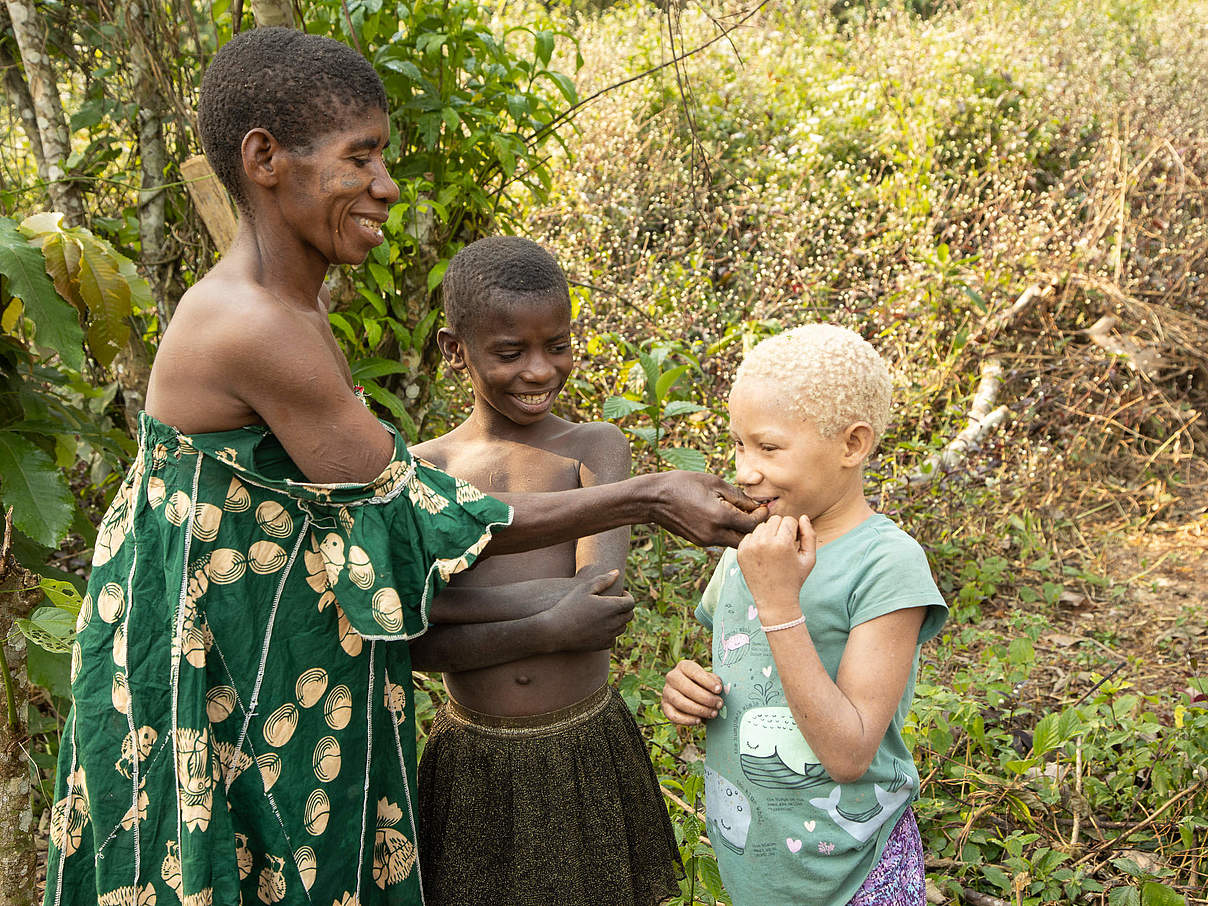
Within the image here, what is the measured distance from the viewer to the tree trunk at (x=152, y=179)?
3297mm

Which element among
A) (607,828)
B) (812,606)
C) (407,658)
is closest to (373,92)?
(407,658)

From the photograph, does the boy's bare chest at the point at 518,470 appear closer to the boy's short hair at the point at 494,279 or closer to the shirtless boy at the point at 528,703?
the shirtless boy at the point at 528,703

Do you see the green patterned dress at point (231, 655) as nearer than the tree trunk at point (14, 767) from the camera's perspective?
Yes

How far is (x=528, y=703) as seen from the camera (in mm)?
1779

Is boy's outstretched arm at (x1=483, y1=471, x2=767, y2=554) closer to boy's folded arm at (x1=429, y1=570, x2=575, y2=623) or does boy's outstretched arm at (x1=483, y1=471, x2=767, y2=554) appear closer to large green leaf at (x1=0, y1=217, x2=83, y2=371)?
boy's folded arm at (x1=429, y1=570, x2=575, y2=623)

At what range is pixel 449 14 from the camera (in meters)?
3.09

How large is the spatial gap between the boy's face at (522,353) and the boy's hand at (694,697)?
56 centimetres

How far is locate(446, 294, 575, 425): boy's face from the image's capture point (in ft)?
6.00

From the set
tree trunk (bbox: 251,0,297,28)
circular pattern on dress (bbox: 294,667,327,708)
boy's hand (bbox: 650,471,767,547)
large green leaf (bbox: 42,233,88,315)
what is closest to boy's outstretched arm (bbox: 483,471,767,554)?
boy's hand (bbox: 650,471,767,547)

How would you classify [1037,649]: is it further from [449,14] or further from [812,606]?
[449,14]

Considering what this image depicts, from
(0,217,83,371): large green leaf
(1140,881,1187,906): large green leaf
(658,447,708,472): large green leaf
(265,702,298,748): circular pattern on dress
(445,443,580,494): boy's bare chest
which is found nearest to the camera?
(265,702,298,748): circular pattern on dress

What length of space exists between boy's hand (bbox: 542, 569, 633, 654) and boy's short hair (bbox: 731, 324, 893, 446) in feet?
1.41

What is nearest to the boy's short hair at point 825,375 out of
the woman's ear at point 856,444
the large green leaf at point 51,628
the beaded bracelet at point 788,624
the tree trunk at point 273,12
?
the woman's ear at point 856,444

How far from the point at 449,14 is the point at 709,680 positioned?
7.68 ft
